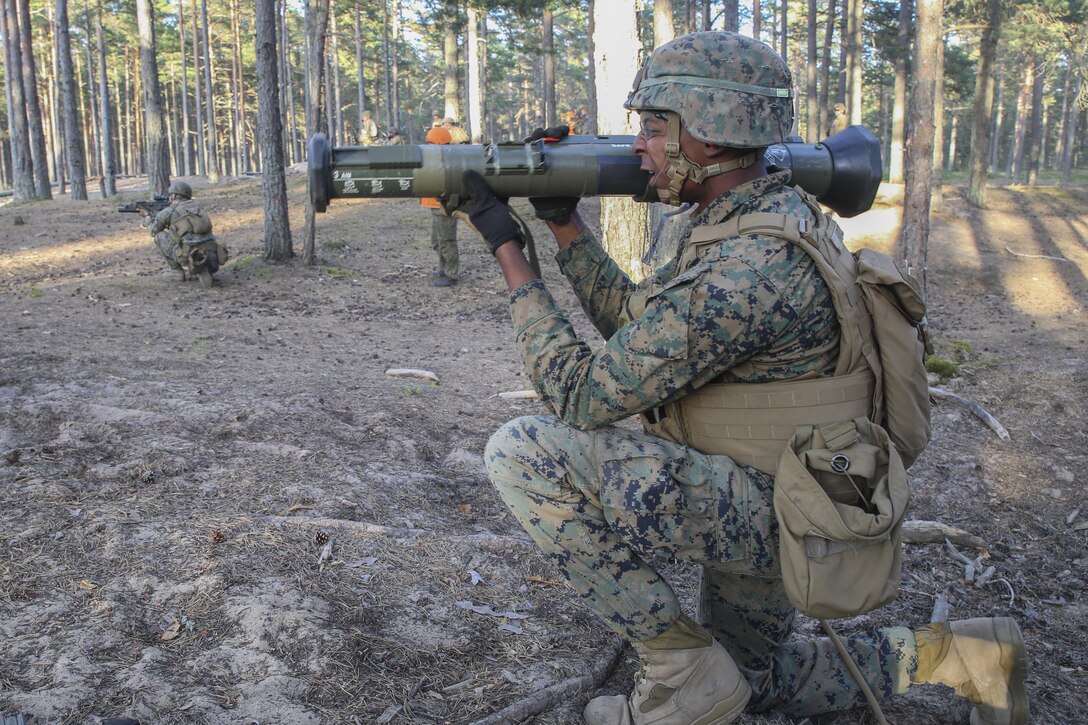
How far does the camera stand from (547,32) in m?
23.5

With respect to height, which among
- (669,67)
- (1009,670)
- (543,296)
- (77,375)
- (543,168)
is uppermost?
(669,67)

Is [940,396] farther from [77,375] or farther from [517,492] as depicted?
[77,375]

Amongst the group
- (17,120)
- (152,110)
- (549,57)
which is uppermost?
(549,57)

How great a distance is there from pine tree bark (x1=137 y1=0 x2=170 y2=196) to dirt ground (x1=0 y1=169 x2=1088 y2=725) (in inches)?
374

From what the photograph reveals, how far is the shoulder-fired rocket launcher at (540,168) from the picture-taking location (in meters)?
2.43

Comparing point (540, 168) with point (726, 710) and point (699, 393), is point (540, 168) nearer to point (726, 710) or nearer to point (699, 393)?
point (699, 393)

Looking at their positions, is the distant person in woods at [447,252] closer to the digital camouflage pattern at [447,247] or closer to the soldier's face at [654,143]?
the digital camouflage pattern at [447,247]

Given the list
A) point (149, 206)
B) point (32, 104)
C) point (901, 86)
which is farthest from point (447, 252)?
point (32, 104)

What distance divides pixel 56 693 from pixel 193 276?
30.9 ft

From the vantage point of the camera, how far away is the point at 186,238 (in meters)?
10.4

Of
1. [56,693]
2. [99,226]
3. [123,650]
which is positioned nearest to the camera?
[56,693]

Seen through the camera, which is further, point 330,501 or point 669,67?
point 330,501

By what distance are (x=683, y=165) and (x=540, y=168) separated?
1.46 feet

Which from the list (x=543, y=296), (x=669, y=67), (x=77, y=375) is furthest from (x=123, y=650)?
(x=77, y=375)
